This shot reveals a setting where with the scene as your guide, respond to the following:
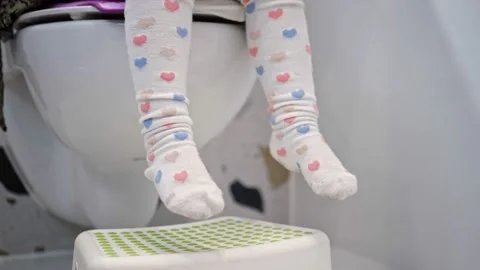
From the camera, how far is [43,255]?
1142 mm

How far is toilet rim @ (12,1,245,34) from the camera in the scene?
0.70 meters

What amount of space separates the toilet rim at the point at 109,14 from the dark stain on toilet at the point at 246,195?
58cm

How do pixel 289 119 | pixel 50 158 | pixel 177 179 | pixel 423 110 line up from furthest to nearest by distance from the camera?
pixel 50 158, pixel 423 110, pixel 289 119, pixel 177 179

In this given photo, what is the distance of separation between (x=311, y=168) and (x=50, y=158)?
58cm

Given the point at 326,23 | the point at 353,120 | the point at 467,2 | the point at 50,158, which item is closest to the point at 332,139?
the point at 353,120

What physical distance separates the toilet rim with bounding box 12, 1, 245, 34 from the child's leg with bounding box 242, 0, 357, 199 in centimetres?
2

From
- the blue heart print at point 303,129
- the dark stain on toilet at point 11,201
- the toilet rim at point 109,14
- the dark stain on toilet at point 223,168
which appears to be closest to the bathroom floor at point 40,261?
the dark stain on toilet at point 11,201

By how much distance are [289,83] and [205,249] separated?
235mm

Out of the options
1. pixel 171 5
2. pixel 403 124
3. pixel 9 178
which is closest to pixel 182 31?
pixel 171 5

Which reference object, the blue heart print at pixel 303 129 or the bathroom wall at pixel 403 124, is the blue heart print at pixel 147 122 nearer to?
the blue heart print at pixel 303 129

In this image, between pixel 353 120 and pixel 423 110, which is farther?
pixel 353 120

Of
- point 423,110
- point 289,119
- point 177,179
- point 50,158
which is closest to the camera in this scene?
point 177,179

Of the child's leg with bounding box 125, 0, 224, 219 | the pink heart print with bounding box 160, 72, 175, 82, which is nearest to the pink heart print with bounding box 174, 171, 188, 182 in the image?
the child's leg with bounding box 125, 0, 224, 219

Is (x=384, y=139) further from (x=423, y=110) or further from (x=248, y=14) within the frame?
(x=248, y=14)
